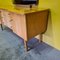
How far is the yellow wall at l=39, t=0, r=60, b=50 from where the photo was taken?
6.00ft

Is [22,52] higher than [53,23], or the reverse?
[53,23]

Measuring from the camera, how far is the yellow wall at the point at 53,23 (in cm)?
183

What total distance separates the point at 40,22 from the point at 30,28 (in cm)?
26

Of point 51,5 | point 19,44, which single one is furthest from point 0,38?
point 51,5

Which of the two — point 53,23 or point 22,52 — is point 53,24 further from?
point 22,52

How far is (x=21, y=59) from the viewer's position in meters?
1.77

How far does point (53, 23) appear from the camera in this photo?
6.42 feet

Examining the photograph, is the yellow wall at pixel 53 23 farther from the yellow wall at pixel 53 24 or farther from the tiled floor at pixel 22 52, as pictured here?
the tiled floor at pixel 22 52

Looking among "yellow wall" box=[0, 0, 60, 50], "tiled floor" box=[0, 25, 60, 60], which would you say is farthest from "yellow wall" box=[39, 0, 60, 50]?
"tiled floor" box=[0, 25, 60, 60]

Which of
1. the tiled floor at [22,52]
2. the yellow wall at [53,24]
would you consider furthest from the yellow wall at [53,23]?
the tiled floor at [22,52]

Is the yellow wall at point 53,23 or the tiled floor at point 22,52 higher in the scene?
the yellow wall at point 53,23

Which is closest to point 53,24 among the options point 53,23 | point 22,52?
point 53,23

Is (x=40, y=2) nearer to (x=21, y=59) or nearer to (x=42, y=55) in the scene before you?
(x=42, y=55)

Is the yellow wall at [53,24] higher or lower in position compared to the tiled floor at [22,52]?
higher
